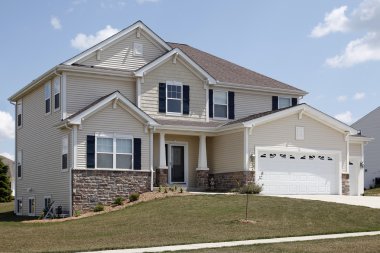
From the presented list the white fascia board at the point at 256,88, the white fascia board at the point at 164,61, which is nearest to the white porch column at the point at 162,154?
the white fascia board at the point at 164,61

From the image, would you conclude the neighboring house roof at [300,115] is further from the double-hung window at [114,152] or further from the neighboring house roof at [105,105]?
the double-hung window at [114,152]

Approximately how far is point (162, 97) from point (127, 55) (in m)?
2.82

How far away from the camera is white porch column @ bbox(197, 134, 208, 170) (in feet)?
111

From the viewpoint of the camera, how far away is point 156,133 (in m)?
32.9

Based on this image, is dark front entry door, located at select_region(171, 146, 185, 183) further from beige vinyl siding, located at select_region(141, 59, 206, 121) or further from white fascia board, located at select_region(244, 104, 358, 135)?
white fascia board, located at select_region(244, 104, 358, 135)

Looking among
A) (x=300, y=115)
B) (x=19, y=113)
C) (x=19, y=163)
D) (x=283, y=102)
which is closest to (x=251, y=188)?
(x=300, y=115)

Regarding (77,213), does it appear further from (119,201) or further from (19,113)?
(19,113)

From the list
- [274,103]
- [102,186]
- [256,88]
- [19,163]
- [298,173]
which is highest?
[256,88]

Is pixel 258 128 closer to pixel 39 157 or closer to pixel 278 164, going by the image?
pixel 278 164

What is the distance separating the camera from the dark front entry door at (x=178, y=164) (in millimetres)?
34125

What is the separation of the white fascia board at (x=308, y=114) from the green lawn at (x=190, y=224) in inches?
215

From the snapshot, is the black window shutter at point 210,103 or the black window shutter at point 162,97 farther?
the black window shutter at point 210,103

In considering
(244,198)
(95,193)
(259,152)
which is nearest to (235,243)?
(244,198)

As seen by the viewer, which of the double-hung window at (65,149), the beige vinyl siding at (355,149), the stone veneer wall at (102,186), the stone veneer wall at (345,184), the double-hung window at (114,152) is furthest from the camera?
the beige vinyl siding at (355,149)
